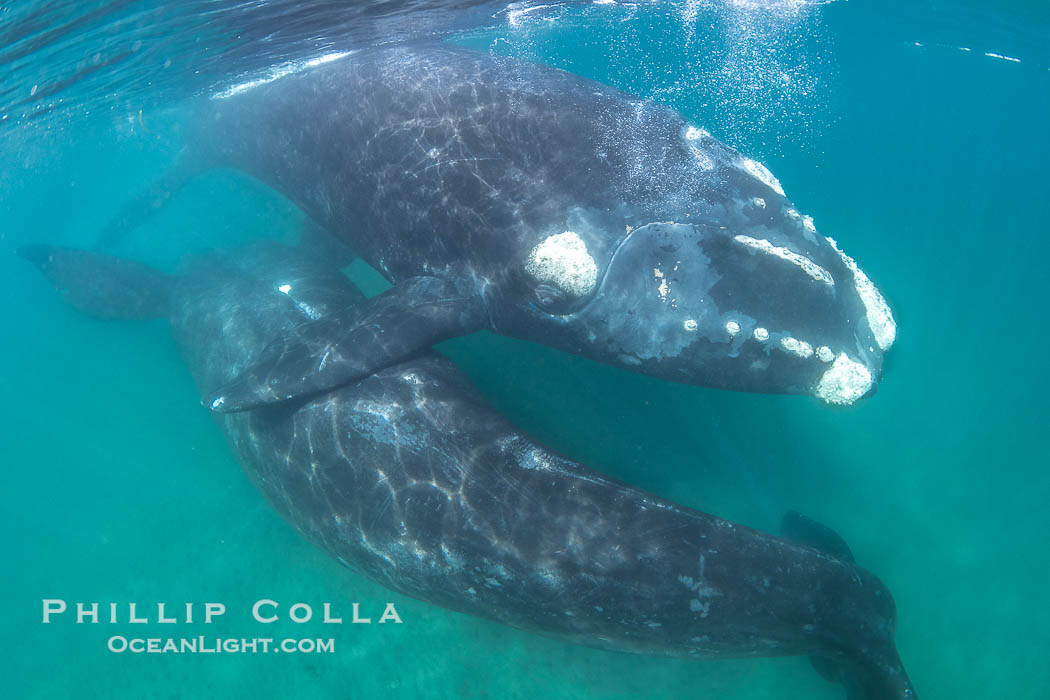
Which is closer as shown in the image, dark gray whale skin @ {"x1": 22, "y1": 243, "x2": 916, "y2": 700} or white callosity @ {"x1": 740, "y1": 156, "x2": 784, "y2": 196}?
dark gray whale skin @ {"x1": 22, "y1": 243, "x2": 916, "y2": 700}

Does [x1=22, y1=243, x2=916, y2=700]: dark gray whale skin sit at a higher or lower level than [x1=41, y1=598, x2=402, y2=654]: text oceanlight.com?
higher

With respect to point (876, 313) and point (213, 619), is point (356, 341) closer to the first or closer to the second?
point (213, 619)

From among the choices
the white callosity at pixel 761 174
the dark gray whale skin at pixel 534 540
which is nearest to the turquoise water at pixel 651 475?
the dark gray whale skin at pixel 534 540

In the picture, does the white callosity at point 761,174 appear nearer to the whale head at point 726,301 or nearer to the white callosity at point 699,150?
the whale head at point 726,301

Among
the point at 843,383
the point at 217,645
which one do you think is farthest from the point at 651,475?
the point at 217,645

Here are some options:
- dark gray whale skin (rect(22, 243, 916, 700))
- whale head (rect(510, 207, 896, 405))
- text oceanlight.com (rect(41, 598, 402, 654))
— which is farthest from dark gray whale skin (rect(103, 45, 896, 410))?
text oceanlight.com (rect(41, 598, 402, 654))

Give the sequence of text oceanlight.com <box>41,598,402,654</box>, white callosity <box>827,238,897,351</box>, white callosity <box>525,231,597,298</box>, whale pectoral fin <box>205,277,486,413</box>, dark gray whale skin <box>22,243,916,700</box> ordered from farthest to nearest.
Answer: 1. text oceanlight.com <box>41,598,402,654</box>
2. white callosity <box>827,238,897,351</box>
3. whale pectoral fin <box>205,277,486,413</box>
4. white callosity <box>525,231,597,298</box>
5. dark gray whale skin <box>22,243,916,700</box>

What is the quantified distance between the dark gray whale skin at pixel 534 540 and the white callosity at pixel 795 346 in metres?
2.49

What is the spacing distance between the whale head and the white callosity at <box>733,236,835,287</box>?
16mm

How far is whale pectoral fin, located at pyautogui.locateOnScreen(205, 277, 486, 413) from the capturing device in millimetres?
7367

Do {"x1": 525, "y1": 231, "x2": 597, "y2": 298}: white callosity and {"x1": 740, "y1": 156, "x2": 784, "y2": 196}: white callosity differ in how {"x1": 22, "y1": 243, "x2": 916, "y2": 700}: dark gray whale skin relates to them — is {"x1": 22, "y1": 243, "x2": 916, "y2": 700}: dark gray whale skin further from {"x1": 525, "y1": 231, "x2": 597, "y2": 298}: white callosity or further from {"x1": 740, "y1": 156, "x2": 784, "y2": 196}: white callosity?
{"x1": 740, "y1": 156, "x2": 784, "y2": 196}: white callosity

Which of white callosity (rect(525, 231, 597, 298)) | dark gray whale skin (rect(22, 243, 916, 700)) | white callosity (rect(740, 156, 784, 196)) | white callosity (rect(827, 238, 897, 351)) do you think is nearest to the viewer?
dark gray whale skin (rect(22, 243, 916, 700))

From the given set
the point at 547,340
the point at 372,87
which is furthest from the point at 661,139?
the point at 372,87

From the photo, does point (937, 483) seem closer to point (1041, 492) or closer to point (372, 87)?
point (1041, 492)
